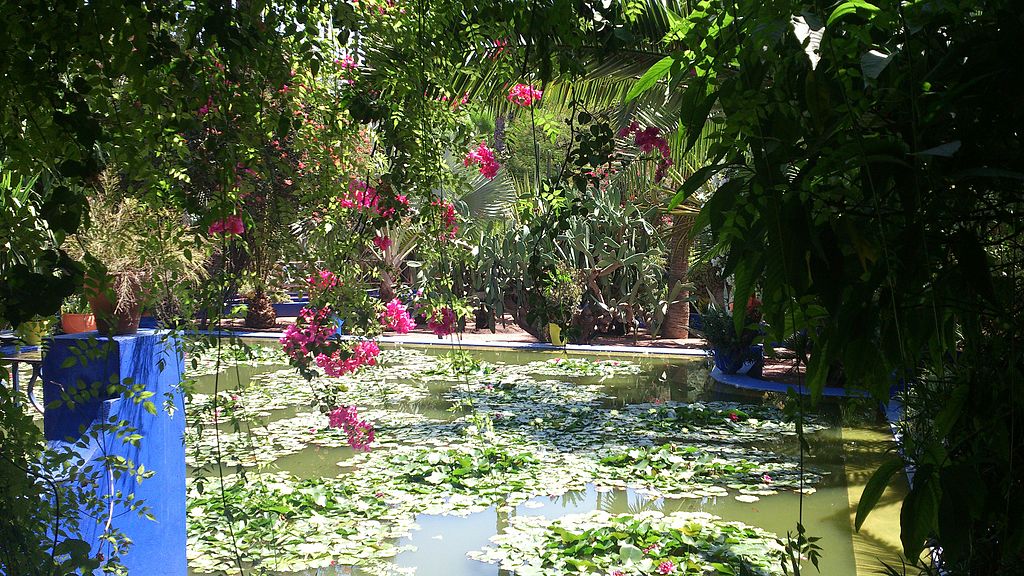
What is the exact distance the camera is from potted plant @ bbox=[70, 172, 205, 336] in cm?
247

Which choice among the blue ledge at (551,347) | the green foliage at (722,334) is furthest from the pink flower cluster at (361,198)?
the blue ledge at (551,347)

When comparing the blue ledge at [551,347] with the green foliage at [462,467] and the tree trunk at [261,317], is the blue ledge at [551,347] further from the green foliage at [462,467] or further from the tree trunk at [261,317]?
the green foliage at [462,467]

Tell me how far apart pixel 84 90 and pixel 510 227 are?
1264 centimetres

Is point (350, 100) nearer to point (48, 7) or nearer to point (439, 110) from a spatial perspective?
point (439, 110)

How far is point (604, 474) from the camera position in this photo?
5.25m

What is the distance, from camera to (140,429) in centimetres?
283

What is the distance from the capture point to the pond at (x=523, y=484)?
3.73 meters

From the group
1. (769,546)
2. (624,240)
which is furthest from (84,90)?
(624,240)

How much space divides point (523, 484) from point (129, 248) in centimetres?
291

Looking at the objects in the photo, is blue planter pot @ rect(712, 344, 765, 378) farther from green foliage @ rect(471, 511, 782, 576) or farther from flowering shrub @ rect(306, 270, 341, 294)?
flowering shrub @ rect(306, 270, 341, 294)

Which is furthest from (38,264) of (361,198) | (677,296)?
(677,296)

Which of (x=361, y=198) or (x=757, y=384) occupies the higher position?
(x=361, y=198)

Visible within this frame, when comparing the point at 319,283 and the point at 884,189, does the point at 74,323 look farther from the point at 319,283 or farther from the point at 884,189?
the point at 884,189

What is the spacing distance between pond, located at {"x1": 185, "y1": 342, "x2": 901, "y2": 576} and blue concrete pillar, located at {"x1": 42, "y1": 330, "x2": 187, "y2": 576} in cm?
15
